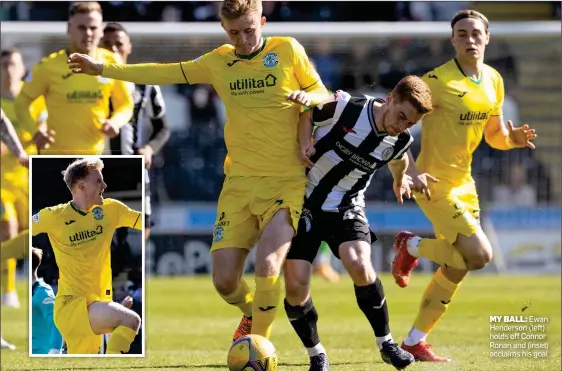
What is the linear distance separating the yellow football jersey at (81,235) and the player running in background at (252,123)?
0.91 meters

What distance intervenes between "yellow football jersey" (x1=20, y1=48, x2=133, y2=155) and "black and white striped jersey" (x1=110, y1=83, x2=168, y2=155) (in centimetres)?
51

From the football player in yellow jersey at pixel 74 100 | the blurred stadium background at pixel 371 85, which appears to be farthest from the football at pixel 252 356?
the blurred stadium background at pixel 371 85

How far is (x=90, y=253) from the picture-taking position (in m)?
8.17

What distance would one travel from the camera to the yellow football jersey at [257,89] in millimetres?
7539

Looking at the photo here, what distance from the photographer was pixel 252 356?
6.93m

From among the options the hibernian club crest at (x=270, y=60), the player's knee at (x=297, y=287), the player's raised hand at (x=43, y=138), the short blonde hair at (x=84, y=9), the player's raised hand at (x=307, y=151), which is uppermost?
the short blonde hair at (x=84, y=9)

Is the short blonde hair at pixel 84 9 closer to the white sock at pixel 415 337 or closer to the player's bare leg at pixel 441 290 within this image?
the player's bare leg at pixel 441 290

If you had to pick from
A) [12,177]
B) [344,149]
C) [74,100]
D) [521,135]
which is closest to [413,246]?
[521,135]

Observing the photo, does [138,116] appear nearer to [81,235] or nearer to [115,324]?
[81,235]

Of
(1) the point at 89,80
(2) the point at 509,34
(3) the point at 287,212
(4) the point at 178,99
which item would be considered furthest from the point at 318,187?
A: (4) the point at 178,99

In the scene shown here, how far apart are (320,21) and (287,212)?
5.96 meters

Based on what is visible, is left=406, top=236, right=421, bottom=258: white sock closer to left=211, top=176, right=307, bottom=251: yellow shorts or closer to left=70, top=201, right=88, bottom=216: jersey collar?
left=211, top=176, right=307, bottom=251: yellow shorts

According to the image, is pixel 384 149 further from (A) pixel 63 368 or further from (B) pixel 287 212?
(A) pixel 63 368

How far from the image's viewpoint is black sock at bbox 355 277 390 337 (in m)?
7.58
